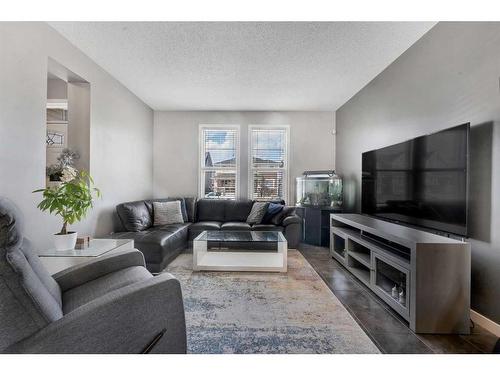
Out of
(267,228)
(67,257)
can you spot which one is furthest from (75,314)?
(267,228)

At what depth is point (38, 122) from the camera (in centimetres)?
204

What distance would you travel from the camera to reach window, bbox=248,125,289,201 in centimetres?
469

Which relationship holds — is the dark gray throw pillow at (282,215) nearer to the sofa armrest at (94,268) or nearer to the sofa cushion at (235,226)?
the sofa cushion at (235,226)

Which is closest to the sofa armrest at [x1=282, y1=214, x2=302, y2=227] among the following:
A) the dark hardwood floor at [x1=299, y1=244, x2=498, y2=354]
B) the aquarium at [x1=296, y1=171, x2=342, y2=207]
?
the aquarium at [x1=296, y1=171, x2=342, y2=207]

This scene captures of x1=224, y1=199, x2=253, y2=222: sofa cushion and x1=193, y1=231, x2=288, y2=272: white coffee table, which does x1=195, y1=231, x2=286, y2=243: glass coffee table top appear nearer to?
x1=193, y1=231, x2=288, y2=272: white coffee table

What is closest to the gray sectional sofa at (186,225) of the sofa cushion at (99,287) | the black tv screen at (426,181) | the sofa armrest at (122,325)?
the sofa cushion at (99,287)

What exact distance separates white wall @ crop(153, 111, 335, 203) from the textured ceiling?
814 mm

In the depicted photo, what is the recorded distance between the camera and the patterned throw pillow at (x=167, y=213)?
3707 mm

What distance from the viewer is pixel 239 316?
181 cm

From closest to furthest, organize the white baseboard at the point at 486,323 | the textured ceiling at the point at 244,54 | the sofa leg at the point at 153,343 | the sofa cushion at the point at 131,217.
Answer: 1. the sofa leg at the point at 153,343
2. the white baseboard at the point at 486,323
3. the textured ceiling at the point at 244,54
4. the sofa cushion at the point at 131,217

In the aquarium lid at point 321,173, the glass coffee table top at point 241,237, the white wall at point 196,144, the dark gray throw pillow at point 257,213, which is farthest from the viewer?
the white wall at point 196,144

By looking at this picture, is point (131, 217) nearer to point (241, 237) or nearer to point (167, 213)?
point (167, 213)

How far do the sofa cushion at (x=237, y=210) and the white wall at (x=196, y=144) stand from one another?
0.45 meters
